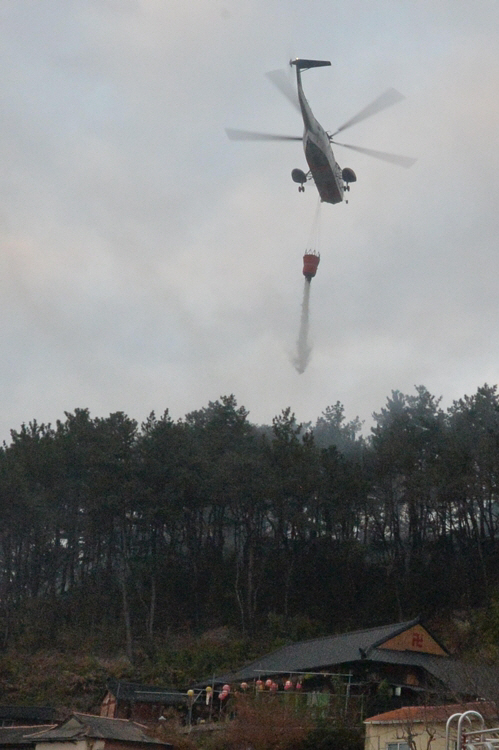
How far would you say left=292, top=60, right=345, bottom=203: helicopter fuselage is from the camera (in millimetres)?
30516

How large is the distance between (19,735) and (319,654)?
11.7 m

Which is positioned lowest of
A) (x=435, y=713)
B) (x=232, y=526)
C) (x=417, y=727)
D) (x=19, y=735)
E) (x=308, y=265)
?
(x=19, y=735)

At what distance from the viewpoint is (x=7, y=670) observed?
42688mm

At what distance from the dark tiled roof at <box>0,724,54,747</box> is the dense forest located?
1213 centimetres

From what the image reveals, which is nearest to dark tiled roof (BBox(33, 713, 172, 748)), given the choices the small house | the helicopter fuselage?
the small house

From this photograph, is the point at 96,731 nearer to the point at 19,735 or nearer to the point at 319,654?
the point at 19,735

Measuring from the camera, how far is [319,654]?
35.2m

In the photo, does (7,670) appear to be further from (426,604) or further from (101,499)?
(426,604)

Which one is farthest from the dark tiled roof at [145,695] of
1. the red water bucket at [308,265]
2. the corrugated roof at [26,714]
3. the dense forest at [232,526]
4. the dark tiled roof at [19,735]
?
the red water bucket at [308,265]

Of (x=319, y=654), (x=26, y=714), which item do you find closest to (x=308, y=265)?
(x=319, y=654)

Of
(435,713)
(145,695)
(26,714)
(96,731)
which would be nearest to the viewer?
(435,713)

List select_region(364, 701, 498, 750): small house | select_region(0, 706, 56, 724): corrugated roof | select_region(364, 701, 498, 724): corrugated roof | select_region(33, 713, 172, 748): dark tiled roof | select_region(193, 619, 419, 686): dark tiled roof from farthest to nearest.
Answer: select_region(0, 706, 56, 724): corrugated roof
select_region(193, 619, 419, 686): dark tiled roof
select_region(33, 713, 172, 748): dark tiled roof
select_region(364, 701, 498, 724): corrugated roof
select_region(364, 701, 498, 750): small house

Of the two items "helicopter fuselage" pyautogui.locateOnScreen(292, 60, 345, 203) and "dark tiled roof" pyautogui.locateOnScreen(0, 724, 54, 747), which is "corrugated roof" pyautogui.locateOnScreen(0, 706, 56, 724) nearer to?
"dark tiled roof" pyautogui.locateOnScreen(0, 724, 54, 747)

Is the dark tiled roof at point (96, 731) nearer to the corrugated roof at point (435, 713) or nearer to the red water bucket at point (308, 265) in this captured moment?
the corrugated roof at point (435, 713)
